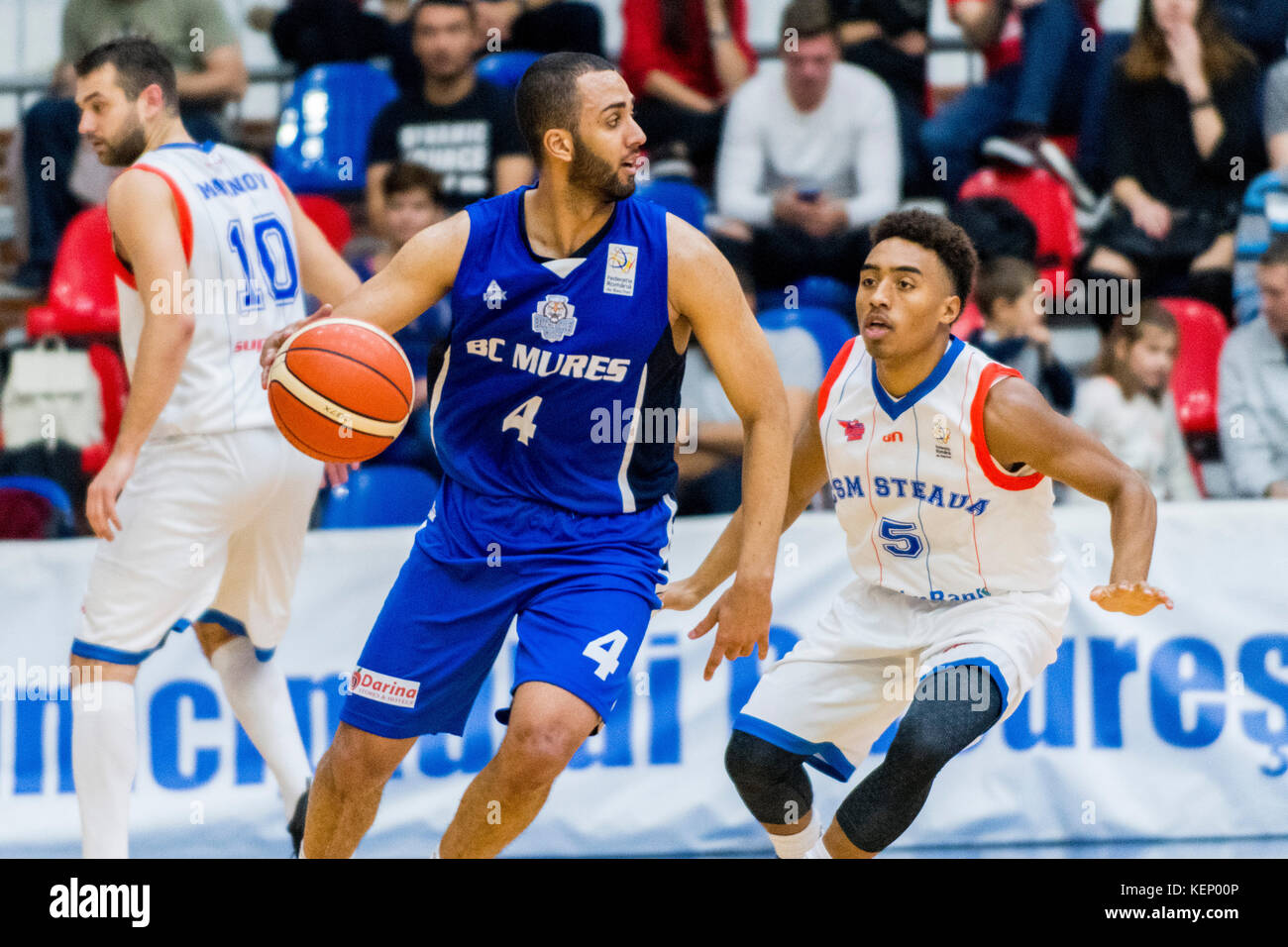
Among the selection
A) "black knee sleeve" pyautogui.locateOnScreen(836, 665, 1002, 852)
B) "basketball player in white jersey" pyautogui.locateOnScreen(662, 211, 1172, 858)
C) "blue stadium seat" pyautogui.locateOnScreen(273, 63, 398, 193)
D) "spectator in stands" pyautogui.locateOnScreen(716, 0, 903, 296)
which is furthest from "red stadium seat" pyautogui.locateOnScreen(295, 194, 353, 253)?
"black knee sleeve" pyautogui.locateOnScreen(836, 665, 1002, 852)

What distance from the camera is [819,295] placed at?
270 inches

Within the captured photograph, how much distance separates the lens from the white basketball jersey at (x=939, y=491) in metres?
4.20

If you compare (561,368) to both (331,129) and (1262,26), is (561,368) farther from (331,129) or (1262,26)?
(1262,26)

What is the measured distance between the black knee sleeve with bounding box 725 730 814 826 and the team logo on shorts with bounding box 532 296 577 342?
125 centimetres

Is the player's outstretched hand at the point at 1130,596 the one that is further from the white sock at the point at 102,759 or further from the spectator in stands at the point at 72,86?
the spectator in stands at the point at 72,86

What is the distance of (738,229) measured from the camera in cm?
695

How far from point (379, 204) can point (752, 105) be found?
70.6 inches

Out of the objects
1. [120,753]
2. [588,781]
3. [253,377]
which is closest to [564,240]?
[253,377]

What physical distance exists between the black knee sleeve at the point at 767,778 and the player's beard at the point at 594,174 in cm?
151

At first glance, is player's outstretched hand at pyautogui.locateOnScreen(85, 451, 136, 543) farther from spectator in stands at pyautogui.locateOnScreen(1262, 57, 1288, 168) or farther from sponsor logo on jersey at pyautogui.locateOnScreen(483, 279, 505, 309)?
spectator in stands at pyautogui.locateOnScreen(1262, 57, 1288, 168)

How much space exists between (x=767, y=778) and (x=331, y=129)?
475cm

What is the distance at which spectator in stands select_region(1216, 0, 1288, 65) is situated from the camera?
25.0 ft

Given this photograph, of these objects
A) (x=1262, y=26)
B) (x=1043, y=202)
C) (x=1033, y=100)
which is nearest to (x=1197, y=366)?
(x=1043, y=202)

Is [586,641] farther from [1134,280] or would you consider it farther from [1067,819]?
[1134,280]
